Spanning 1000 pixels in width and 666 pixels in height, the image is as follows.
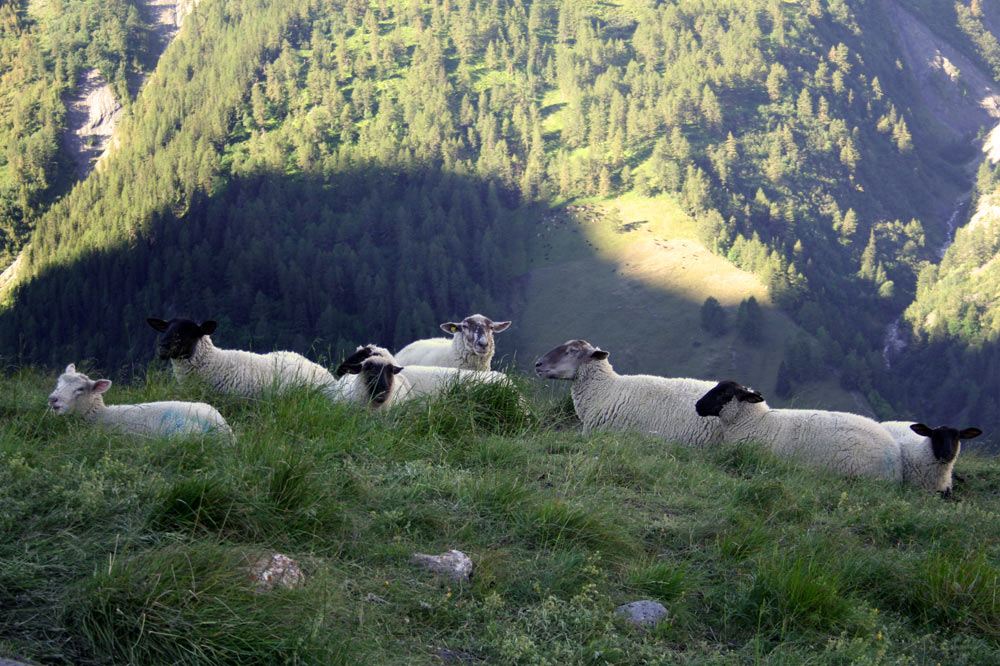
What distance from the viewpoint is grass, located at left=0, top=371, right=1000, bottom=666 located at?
3.61 meters

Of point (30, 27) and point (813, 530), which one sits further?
point (30, 27)

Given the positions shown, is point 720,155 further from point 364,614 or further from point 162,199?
point 364,614

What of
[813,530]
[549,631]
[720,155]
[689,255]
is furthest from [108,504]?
[720,155]

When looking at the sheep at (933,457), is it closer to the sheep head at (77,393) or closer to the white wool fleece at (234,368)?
the white wool fleece at (234,368)

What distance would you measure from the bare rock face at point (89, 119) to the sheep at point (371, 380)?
162 m

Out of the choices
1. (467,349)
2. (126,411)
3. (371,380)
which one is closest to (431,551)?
(126,411)

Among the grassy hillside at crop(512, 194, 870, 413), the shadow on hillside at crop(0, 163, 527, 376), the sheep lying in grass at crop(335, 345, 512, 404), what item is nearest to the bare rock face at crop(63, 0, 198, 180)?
the shadow on hillside at crop(0, 163, 527, 376)

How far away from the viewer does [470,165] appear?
134125 mm

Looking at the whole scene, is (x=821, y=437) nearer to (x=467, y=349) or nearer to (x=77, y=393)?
(x=467, y=349)

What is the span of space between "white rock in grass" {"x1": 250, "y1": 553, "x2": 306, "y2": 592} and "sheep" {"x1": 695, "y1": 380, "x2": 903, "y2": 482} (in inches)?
258

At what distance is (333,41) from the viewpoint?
537ft

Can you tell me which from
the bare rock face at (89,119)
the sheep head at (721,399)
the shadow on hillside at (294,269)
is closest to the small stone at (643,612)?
the sheep head at (721,399)

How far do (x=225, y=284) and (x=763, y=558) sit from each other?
350 ft

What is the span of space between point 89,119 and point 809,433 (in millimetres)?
176516
